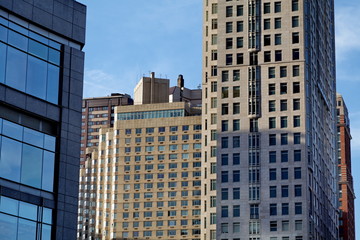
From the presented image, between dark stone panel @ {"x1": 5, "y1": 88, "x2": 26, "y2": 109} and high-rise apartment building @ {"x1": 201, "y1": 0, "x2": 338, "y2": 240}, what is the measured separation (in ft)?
323

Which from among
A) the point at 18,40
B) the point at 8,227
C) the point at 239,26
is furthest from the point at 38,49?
the point at 239,26

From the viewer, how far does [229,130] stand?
6304 inches

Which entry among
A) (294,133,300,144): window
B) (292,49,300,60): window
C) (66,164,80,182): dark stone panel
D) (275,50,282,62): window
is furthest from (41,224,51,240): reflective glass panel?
(292,49,300,60): window

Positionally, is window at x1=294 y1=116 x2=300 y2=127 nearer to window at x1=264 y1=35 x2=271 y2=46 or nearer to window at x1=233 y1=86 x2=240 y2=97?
window at x1=233 y1=86 x2=240 y2=97

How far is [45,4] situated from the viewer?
61.4 meters

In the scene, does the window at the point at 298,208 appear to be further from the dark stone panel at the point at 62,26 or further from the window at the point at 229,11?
the dark stone panel at the point at 62,26

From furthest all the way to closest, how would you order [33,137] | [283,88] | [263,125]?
[283,88] → [263,125] → [33,137]

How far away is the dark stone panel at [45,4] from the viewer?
60844mm

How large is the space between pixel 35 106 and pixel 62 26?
6.67 m

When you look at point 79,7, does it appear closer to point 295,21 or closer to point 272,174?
point 272,174

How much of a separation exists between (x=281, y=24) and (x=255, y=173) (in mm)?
27908

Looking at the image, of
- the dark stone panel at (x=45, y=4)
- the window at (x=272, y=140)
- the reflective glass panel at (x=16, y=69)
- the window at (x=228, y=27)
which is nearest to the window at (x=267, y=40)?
the window at (x=228, y=27)

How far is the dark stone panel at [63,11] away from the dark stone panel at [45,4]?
0.40 m

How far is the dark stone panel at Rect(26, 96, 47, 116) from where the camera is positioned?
58.8 metres
